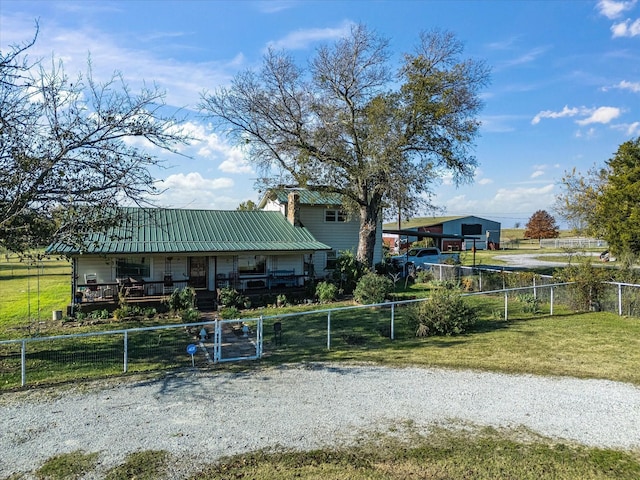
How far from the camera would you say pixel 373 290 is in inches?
683

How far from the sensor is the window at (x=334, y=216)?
25.8 meters

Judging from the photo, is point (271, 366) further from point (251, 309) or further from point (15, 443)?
point (251, 309)

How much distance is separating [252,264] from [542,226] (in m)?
64.5

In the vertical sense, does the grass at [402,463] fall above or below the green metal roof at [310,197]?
below

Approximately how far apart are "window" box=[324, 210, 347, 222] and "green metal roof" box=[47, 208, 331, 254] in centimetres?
268

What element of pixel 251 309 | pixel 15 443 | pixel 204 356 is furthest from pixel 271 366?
pixel 251 309

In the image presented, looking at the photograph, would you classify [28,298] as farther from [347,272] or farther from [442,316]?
[442,316]

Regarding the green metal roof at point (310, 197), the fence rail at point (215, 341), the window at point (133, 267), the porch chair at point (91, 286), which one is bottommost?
the fence rail at point (215, 341)

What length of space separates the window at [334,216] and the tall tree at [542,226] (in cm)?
5615

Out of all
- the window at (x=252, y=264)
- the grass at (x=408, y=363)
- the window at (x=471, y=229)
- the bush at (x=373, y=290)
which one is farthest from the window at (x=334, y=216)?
the window at (x=471, y=229)

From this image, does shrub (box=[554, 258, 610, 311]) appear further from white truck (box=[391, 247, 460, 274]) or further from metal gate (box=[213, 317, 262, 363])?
metal gate (box=[213, 317, 262, 363])

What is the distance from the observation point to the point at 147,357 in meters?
10.4

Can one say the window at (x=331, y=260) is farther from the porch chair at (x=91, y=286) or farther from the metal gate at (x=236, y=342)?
the porch chair at (x=91, y=286)

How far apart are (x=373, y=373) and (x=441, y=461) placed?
3.79 metres
